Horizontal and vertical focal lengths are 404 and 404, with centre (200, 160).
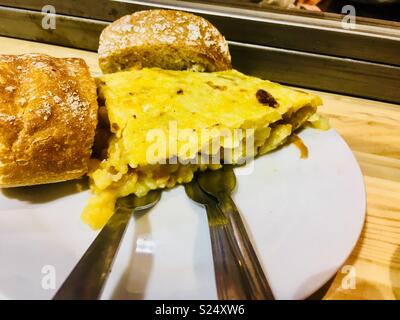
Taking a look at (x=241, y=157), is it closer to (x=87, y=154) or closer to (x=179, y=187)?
(x=179, y=187)

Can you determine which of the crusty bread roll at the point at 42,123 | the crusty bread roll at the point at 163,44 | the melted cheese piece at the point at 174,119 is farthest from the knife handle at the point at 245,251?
the crusty bread roll at the point at 163,44

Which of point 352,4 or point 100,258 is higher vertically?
point 352,4

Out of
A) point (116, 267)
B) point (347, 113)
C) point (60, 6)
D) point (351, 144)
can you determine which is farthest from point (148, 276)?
point (60, 6)

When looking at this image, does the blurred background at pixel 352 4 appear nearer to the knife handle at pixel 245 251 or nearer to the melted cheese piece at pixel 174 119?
the melted cheese piece at pixel 174 119

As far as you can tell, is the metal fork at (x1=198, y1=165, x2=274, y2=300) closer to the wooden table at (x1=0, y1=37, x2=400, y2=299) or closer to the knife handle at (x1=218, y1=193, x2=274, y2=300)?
the knife handle at (x1=218, y1=193, x2=274, y2=300)

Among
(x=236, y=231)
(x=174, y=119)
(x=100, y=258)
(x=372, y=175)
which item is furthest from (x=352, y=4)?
(x=100, y=258)

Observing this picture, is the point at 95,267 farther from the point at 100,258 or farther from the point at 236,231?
the point at 236,231
